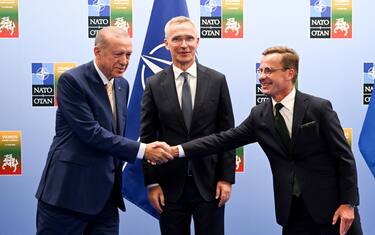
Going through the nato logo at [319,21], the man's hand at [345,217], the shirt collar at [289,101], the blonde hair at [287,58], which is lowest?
the man's hand at [345,217]

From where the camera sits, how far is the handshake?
275 centimetres

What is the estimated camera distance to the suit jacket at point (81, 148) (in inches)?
101

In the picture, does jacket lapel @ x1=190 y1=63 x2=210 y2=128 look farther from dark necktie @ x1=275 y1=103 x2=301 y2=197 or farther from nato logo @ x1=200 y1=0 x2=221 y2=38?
nato logo @ x1=200 y1=0 x2=221 y2=38

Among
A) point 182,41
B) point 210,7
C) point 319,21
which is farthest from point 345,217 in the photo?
point 210,7

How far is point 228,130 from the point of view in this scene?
289cm

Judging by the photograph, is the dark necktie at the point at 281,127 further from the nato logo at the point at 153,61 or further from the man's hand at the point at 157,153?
the nato logo at the point at 153,61

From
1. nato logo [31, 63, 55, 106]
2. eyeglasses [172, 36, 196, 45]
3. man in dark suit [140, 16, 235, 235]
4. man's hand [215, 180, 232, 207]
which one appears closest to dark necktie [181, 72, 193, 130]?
man in dark suit [140, 16, 235, 235]

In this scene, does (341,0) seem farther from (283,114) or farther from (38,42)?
(38,42)

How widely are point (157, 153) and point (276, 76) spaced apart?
736mm

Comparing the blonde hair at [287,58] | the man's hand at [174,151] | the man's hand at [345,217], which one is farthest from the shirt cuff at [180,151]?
the man's hand at [345,217]

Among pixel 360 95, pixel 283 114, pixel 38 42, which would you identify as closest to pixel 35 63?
pixel 38 42

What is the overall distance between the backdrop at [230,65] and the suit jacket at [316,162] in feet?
5.61

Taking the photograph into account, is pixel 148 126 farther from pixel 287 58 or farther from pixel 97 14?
pixel 97 14

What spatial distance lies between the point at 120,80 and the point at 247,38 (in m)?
1.70
